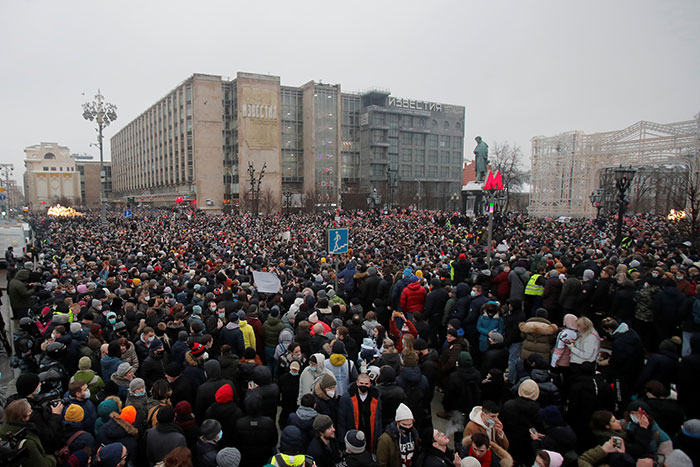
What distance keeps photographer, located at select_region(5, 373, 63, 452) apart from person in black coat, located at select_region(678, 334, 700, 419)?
21.9 feet

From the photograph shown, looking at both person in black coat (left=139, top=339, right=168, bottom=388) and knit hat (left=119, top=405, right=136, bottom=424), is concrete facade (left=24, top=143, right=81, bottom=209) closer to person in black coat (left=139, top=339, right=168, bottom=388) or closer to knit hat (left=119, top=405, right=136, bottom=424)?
person in black coat (left=139, top=339, right=168, bottom=388)

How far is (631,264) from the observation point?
993 cm

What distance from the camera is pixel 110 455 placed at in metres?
3.43

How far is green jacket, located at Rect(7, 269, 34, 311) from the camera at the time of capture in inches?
376

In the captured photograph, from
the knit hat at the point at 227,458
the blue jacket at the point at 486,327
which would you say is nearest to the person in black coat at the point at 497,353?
the blue jacket at the point at 486,327

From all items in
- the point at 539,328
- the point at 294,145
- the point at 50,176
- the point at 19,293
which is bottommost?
the point at 19,293

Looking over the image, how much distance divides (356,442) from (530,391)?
1.99 m

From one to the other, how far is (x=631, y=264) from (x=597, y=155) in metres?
54.2

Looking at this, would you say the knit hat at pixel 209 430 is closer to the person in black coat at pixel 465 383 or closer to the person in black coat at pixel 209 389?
the person in black coat at pixel 209 389

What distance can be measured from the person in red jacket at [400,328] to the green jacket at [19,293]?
Result: 28.1ft

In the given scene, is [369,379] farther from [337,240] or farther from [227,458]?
[337,240]

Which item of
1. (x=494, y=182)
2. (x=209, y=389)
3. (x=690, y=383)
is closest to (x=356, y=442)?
(x=209, y=389)

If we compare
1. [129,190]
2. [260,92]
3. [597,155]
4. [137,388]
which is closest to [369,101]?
[260,92]

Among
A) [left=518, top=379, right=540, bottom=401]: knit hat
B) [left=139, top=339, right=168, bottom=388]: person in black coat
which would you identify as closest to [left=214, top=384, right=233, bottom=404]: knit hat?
[left=139, top=339, right=168, bottom=388]: person in black coat
